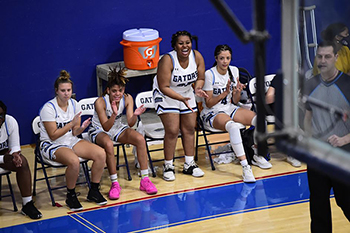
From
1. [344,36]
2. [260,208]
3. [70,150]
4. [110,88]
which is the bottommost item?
[260,208]

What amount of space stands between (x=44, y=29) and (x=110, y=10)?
871mm

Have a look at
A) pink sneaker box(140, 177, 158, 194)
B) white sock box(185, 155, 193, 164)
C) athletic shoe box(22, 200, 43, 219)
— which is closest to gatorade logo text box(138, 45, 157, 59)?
white sock box(185, 155, 193, 164)

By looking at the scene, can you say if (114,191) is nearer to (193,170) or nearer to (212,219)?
(193,170)

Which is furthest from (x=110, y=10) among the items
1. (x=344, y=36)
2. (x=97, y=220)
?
(x=344, y=36)

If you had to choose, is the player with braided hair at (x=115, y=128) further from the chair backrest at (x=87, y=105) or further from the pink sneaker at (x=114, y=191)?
the chair backrest at (x=87, y=105)

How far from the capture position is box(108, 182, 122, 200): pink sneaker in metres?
6.00

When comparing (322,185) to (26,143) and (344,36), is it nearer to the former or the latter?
(344,36)

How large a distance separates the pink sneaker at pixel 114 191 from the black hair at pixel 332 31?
376 centimetres

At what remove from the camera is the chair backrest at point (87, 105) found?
21.6 ft

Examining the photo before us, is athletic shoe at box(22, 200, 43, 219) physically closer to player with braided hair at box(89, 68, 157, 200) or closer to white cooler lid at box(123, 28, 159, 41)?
player with braided hair at box(89, 68, 157, 200)

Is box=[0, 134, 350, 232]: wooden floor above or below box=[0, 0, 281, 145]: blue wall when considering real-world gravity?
→ below

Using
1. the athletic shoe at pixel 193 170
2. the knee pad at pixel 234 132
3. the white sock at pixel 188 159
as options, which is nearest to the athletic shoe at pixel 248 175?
the knee pad at pixel 234 132

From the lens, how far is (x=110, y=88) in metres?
6.01

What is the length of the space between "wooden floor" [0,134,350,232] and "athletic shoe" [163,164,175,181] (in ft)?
0.19
